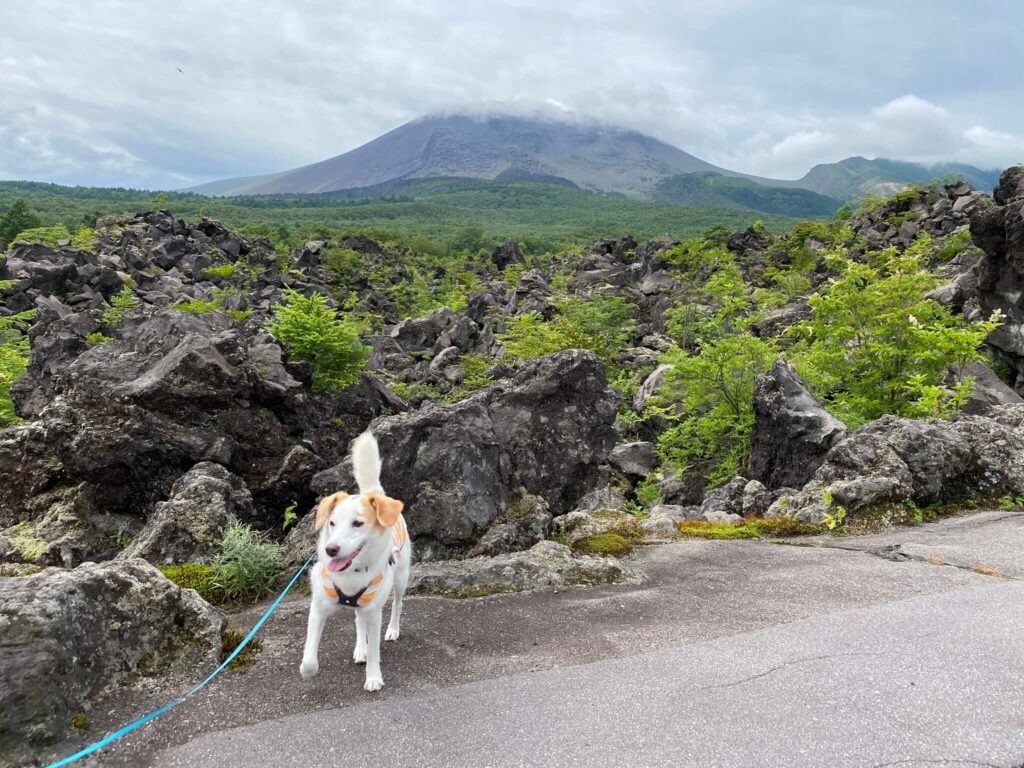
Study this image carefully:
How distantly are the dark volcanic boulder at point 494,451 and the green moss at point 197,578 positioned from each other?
3.13ft

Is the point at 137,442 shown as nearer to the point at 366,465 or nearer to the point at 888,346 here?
the point at 366,465

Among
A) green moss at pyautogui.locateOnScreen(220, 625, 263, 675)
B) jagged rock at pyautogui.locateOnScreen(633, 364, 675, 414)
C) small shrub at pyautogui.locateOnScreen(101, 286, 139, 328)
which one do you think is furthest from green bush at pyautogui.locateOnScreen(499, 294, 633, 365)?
green moss at pyautogui.locateOnScreen(220, 625, 263, 675)

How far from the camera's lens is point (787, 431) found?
10.5 meters

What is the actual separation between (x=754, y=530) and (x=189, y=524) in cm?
678

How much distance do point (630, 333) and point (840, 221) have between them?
40.2 meters

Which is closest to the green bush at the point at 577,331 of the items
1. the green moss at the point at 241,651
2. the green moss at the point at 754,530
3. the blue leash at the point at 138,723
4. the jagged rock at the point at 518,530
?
the jagged rock at the point at 518,530

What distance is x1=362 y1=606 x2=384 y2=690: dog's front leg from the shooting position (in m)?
3.84

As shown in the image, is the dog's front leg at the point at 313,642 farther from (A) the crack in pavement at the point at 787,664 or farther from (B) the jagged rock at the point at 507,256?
(B) the jagged rock at the point at 507,256

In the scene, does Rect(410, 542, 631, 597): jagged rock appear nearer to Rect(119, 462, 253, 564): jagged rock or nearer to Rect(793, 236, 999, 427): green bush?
Rect(119, 462, 253, 564): jagged rock

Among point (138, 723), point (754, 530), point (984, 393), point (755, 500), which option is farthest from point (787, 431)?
point (138, 723)

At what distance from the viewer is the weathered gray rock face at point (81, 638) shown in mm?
3174

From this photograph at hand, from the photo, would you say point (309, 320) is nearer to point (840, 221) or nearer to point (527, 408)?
point (527, 408)

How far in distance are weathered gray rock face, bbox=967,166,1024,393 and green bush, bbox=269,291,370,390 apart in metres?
16.0

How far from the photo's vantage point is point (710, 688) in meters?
3.76
